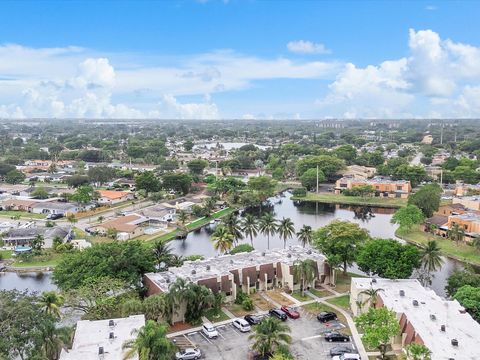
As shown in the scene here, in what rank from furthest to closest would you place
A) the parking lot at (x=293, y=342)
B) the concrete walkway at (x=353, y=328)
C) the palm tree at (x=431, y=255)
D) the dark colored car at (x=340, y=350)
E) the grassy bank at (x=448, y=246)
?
the grassy bank at (x=448, y=246)
the palm tree at (x=431, y=255)
the concrete walkway at (x=353, y=328)
the parking lot at (x=293, y=342)
the dark colored car at (x=340, y=350)

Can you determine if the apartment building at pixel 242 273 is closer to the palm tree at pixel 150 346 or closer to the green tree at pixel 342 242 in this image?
the green tree at pixel 342 242

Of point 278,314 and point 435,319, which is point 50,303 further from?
point 435,319

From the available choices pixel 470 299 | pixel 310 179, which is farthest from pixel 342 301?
pixel 310 179

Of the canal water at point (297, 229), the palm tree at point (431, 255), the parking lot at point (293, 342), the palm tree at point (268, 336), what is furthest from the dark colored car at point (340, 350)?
the canal water at point (297, 229)

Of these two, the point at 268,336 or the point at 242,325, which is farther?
the point at 242,325

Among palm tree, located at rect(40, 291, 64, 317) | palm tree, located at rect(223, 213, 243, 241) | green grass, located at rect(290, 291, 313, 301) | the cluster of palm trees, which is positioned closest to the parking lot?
green grass, located at rect(290, 291, 313, 301)

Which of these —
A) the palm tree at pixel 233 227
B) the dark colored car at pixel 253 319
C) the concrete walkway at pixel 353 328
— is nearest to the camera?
the concrete walkway at pixel 353 328

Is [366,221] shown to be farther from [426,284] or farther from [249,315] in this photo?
[249,315]
